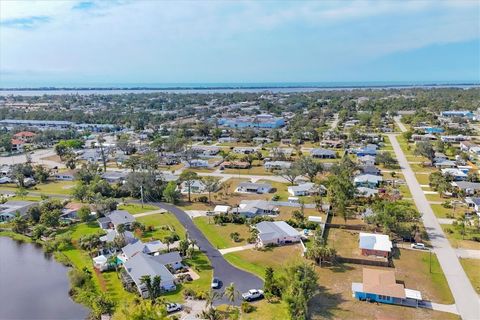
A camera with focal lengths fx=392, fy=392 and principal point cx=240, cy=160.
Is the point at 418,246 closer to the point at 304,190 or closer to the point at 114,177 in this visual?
the point at 304,190

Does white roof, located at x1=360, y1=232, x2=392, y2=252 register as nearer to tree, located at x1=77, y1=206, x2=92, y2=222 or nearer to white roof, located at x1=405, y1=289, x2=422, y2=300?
white roof, located at x1=405, y1=289, x2=422, y2=300

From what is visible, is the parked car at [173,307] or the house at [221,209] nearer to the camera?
the parked car at [173,307]

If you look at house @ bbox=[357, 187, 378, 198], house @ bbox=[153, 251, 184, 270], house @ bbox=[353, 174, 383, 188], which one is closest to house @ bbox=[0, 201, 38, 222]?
house @ bbox=[153, 251, 184, 270]

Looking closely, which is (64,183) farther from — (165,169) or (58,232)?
(58,232)

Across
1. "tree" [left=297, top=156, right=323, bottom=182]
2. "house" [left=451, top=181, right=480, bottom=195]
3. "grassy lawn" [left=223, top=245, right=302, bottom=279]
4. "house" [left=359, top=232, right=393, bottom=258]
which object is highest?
"tree" [left=297, top=156, right=323, bottom=182]

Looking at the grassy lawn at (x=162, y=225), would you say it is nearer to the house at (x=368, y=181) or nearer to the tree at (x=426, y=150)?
the house at (x=368, y=181)

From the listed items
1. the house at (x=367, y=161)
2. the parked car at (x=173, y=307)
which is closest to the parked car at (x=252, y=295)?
the parked car at (x=173, y=307)

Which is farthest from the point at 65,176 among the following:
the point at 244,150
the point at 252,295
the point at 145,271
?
the point at 252,295
